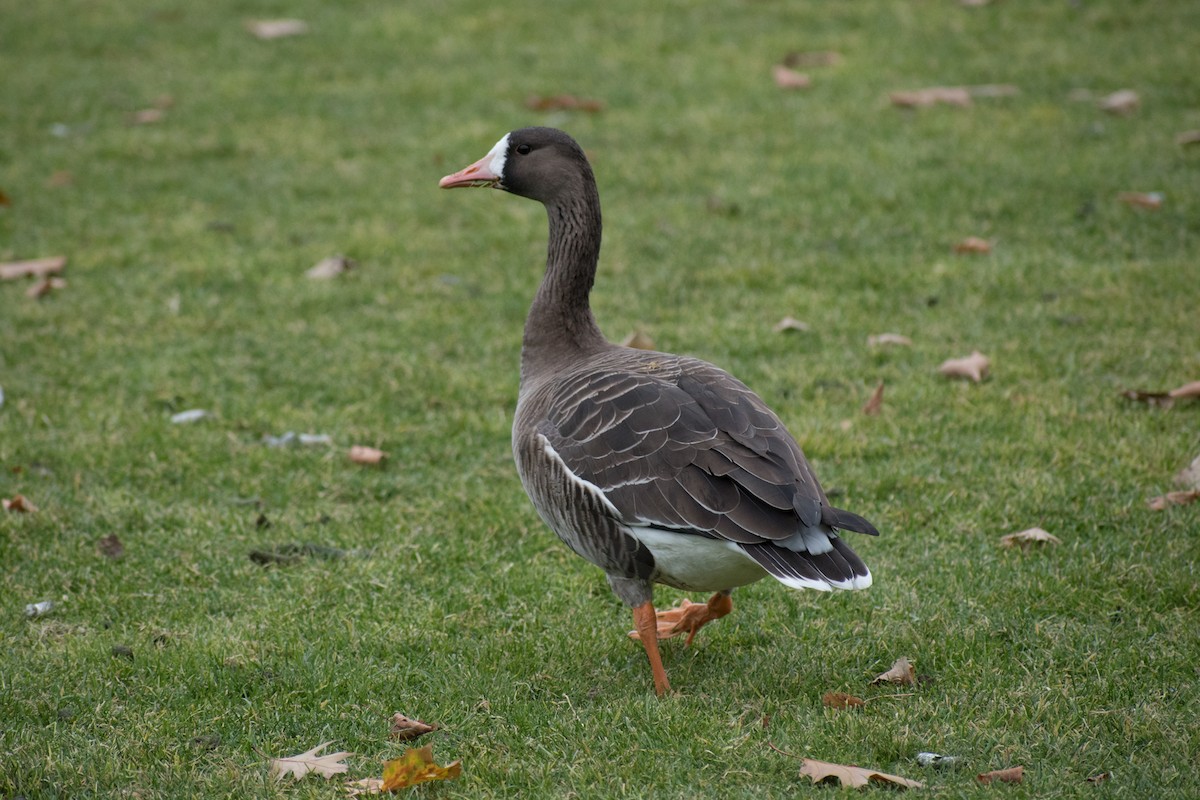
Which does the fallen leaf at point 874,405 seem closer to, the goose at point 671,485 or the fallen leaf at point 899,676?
the goose at point 671,485

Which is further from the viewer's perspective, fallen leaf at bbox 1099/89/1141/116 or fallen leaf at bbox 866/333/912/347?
fallen leaf at bbox 1099/89/1141/116

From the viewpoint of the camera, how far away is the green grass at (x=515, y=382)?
395 cm

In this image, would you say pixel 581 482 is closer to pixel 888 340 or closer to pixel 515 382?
pixel 515 382

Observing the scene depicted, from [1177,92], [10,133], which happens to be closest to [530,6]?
[10,133]

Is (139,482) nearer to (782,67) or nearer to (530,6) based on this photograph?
(782,67)

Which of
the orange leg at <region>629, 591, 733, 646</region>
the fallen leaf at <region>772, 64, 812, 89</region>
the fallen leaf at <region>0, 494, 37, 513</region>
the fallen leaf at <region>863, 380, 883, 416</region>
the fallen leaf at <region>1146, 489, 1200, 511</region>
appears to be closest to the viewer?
the orange leg at <region>629, 591, 733, 646</region>

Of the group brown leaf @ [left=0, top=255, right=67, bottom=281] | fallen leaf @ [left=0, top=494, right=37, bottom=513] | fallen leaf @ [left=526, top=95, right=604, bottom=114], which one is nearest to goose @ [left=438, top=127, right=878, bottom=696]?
fallen leaf @ [left=0, top=494, right=37, bottom=513]

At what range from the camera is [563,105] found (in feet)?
36.6

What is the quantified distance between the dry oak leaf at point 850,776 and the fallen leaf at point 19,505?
3.73 meters

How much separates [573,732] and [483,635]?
2.73ft

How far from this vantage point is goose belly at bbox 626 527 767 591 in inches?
153

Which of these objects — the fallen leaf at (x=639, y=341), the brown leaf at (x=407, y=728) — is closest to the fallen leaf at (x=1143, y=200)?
the fallen leaf at (x=639, y=341)

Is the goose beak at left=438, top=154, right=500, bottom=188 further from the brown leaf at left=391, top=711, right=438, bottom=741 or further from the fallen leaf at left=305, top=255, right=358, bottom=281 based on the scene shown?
the fallen leaf at left=305, top=255, right=358, bottom=281

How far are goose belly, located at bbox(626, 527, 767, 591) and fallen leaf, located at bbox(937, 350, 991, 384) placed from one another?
295 cm
